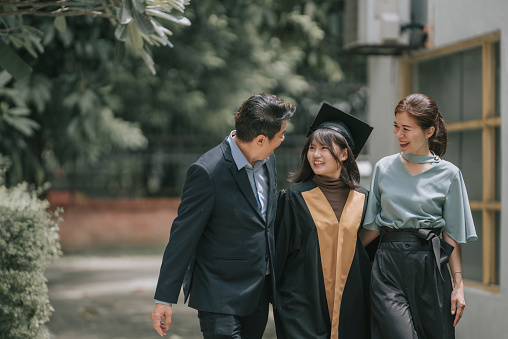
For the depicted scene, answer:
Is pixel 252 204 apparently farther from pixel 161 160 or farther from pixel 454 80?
pixel 161 160

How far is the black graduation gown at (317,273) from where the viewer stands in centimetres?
417

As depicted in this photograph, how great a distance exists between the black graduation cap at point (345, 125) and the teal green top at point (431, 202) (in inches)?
13.1

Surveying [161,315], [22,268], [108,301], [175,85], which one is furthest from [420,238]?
[175,85]

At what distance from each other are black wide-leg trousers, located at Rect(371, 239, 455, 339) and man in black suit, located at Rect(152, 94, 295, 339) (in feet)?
2.01

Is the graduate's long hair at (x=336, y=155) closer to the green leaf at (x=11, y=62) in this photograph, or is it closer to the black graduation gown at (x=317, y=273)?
the black graduation gown at (x=317, y=273)

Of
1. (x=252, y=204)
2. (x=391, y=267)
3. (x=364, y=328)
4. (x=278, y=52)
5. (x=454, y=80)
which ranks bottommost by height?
(x=364, y=328)

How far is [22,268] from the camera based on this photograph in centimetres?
585

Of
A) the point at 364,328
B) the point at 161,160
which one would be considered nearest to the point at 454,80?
Answer: the point at 364,328

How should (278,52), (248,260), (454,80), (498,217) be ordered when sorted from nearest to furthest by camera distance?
(248,260) → (498,217) → (454,80) → (278,52)

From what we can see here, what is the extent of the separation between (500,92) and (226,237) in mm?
3330

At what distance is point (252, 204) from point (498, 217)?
3.13 meters

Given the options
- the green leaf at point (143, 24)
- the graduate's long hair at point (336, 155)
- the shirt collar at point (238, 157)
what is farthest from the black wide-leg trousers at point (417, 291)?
the green leaf at point (143, 24)

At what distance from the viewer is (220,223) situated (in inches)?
159

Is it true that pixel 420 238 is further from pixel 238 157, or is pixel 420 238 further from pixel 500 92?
pixel 500 92
